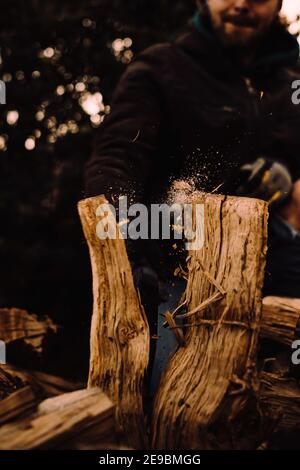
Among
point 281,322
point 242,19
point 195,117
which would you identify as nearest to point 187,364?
point 281,322

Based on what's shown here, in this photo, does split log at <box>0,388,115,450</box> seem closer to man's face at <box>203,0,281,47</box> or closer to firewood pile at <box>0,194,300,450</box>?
firewood pile at <box>0,194,300,450</box>

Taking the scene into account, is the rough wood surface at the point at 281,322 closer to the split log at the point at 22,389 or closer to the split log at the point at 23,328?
the split log at the point at 22,389

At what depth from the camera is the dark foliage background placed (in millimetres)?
3477

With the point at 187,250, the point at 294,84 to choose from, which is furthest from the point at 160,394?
the point at 294,84

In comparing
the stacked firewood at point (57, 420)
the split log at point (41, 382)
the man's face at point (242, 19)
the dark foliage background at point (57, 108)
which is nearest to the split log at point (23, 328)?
the split log at point (41, 382)

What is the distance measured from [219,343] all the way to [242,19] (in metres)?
1.76

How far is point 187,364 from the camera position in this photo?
151 centimetres

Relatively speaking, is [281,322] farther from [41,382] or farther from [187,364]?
[41,382]

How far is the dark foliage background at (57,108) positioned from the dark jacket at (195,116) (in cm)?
96

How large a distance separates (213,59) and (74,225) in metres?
1.49

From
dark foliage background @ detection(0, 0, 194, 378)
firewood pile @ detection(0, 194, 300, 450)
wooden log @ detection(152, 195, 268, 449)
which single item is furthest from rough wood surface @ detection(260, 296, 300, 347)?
dark foliage background @ detection(0, 0, 194, 378)

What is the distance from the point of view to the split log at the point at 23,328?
2.34m

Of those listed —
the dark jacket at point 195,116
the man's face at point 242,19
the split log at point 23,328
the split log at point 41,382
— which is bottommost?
the split log at point 41,382

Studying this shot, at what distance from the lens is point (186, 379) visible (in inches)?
58.4
